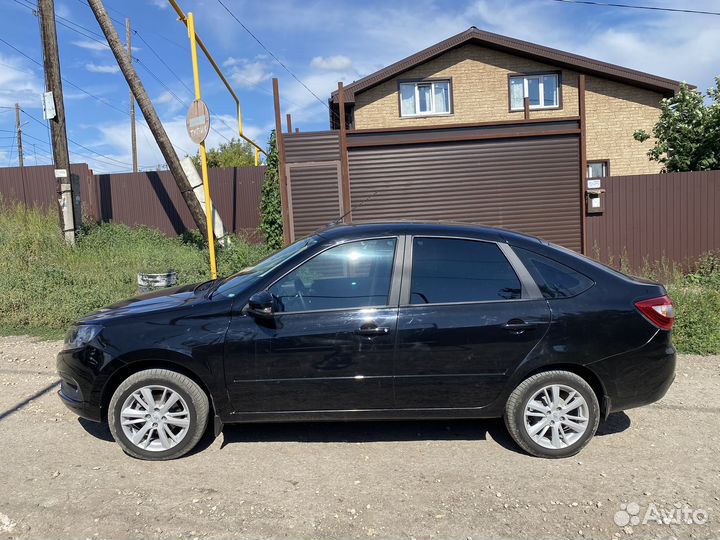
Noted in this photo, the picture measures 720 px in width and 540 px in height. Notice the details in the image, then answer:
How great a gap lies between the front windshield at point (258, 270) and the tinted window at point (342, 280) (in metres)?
0.18

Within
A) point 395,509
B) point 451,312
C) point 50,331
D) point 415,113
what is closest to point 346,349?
point 451,312

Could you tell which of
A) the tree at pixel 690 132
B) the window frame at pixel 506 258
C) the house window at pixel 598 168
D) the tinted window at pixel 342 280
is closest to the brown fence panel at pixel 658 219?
the tree at pixel 690 132

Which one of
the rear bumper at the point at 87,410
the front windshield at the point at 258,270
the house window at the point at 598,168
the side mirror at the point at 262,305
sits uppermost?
the house window at the point at 598,168

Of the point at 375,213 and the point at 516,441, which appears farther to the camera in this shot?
the point at 375,213

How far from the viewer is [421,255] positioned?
13.0 feet

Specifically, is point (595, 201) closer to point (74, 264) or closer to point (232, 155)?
point (74, 264)

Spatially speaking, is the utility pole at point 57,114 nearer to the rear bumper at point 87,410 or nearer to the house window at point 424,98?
the rear bumper at point 87,410

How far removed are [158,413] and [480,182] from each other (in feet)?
28.9

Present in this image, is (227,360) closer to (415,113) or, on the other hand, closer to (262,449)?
(262,449)

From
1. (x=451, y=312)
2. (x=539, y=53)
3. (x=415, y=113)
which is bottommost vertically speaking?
(x=451, y=312)

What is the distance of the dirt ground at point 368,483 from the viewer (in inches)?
122

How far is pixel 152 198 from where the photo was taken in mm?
14945

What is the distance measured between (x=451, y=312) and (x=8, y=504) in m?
2.98

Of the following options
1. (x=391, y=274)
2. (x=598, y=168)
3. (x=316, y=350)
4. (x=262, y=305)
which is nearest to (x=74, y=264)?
(x=262, y=305)
